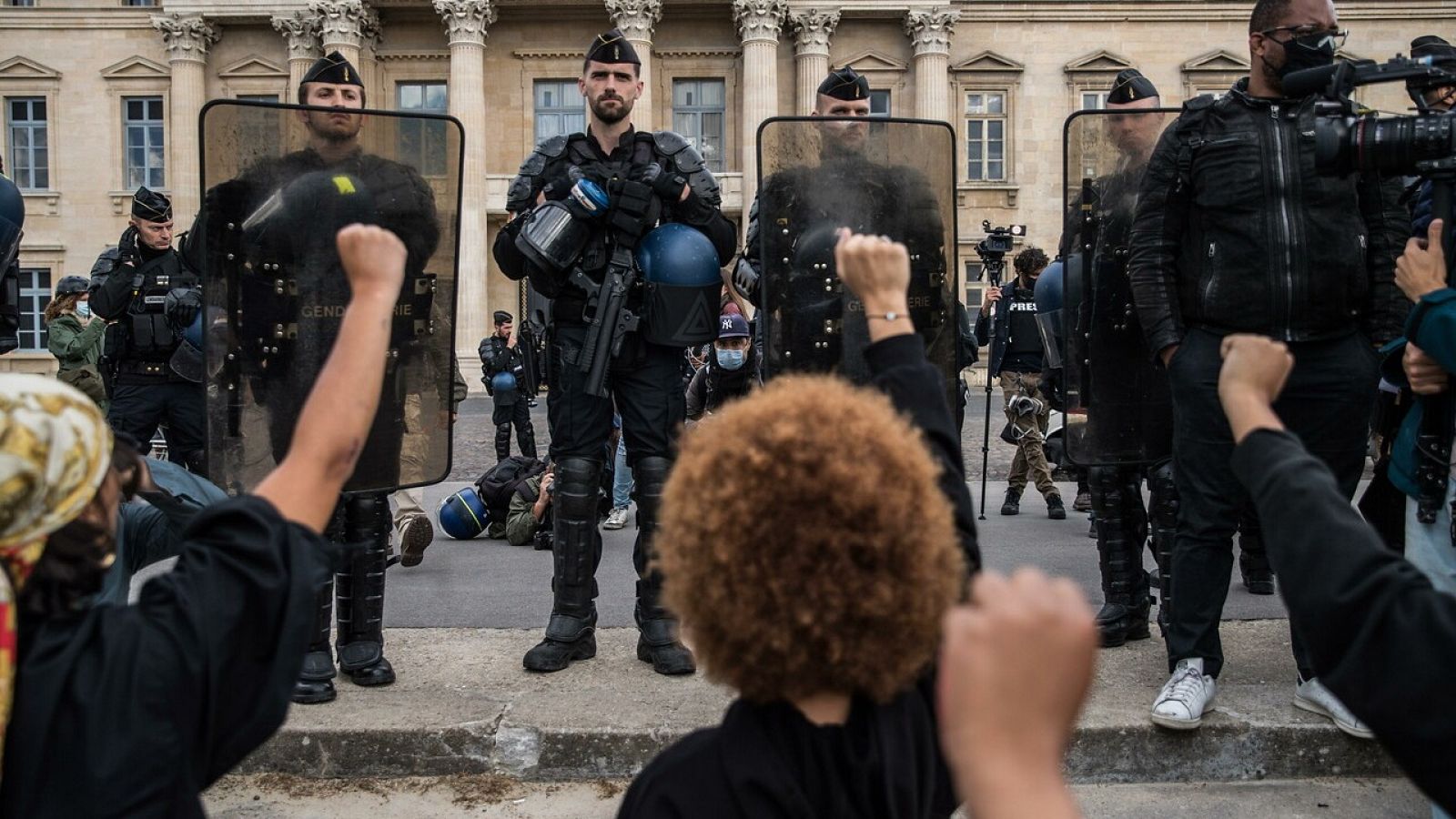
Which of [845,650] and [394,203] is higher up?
[394,203]

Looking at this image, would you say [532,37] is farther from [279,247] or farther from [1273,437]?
[1273,437]

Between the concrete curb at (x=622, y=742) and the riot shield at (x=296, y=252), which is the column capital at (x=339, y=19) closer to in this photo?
the riot shield at (x=296, y=252)

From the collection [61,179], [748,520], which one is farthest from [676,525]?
[61,179]

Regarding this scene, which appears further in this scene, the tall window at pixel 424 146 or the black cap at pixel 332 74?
the black cap at pixel 332 74

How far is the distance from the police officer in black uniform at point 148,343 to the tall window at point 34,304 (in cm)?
2806

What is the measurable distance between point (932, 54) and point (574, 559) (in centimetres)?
2903

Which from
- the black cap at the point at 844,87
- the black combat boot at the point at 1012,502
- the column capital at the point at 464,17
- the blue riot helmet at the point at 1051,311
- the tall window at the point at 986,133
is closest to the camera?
the black cap at the point at 844,87

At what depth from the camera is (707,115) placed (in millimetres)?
33125

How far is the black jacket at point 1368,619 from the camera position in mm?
1431

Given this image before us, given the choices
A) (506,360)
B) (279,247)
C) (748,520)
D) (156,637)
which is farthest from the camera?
(506,360)

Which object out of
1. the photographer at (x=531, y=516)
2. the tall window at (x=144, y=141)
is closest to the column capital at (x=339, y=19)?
the tall window at (x=144, y=141)

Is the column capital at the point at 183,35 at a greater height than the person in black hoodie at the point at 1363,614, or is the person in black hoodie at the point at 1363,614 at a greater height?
the column capital at the point at 183,35

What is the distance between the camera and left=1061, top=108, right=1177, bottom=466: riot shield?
4438 mm

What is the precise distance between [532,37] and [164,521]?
31707 millimetres
